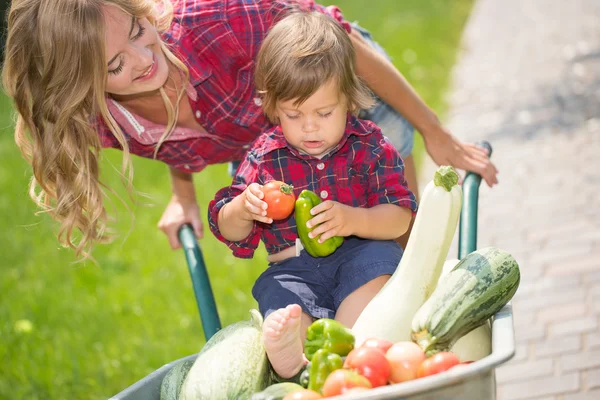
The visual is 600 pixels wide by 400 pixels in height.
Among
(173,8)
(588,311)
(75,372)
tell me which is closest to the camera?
(173,8)

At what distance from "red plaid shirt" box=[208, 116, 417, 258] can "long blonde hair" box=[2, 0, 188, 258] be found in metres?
0.41

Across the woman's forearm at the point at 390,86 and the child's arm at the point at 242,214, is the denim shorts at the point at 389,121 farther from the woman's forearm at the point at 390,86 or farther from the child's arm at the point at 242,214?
the child's arm at the point at 242,214

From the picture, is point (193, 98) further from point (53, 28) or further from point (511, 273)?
point (511, 273)

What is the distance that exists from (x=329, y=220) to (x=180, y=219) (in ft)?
3.95

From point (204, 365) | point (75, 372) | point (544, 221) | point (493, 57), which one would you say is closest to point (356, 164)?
point (204, 365)

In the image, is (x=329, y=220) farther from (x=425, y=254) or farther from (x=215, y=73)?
(x=215, y=73)

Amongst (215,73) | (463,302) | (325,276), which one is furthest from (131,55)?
(463,302)

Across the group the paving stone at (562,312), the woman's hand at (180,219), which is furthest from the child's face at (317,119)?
the paving stone at (562,312)

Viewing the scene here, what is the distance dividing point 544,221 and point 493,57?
3866 mm

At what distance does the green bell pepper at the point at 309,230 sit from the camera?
2.25m

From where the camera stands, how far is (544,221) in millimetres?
5078

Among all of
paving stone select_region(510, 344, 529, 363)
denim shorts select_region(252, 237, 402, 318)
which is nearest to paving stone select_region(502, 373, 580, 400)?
paving stone select_region(510, 344, 529, 363)

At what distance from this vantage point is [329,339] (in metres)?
1.90

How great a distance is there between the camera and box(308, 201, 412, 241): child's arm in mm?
2248
